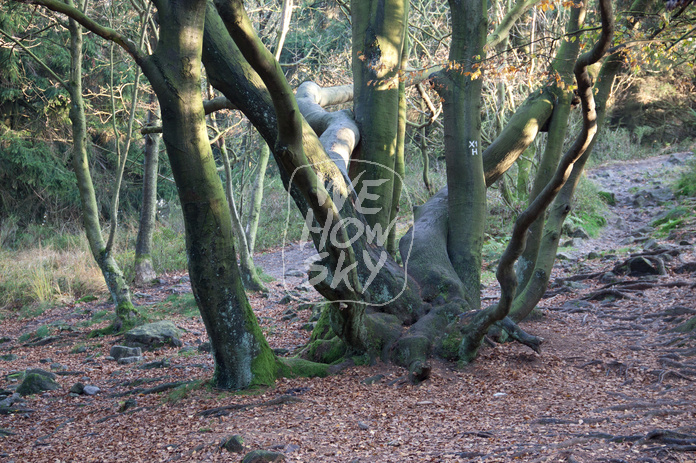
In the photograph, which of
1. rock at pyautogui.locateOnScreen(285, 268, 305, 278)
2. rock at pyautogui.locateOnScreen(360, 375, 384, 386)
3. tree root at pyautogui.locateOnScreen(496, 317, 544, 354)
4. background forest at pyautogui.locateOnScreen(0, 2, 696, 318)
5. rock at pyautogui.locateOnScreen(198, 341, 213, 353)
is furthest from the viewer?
rock at pyautogui.locateOnScreen(285, 268, 305, 278)

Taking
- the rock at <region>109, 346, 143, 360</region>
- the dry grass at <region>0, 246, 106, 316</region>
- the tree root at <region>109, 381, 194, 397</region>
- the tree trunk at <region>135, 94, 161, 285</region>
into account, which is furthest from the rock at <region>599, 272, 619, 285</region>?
the dry grass at <region>0, 246, 106, 316</region>

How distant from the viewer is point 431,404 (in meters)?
4.11

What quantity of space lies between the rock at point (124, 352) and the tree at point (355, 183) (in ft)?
7.69

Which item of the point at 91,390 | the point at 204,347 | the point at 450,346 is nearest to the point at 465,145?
the point at 450,346

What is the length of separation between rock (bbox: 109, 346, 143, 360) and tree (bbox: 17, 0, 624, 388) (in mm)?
2345

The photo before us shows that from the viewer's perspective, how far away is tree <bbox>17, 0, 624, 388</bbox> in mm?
3697

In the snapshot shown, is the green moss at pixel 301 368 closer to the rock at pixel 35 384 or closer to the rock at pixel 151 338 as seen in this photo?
the rock at pixel 35 384

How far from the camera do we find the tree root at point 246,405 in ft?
13.0

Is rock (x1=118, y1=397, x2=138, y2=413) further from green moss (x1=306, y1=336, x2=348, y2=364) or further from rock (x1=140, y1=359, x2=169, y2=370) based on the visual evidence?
green moss (x1=306, y1=336, x2=348, y2=364)

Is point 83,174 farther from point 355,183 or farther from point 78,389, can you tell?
point 355,183

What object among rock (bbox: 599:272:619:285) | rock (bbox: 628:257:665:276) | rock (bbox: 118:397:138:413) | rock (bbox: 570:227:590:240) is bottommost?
rock (bbox: 118:397:138:413)

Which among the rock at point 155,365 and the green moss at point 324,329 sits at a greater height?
the green moss at point 324,329

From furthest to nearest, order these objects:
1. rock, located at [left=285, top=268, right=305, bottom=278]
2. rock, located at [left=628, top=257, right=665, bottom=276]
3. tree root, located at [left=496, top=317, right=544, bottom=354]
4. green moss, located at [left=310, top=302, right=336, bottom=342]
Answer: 1. rock, located at [left=285, top=268, right=305, bottom=278]
2. rock, located at [left=628, top=257, right=665, bottom=276]
3. green moss, located at [left=310, top=302, right=336, bottom=342]
4. tree root, located at [left=496, top=317, right=544, bottom=354]

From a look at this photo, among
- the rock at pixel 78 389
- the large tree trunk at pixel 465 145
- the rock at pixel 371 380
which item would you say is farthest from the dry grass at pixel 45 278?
the large tree trunk at pixel 465 145
